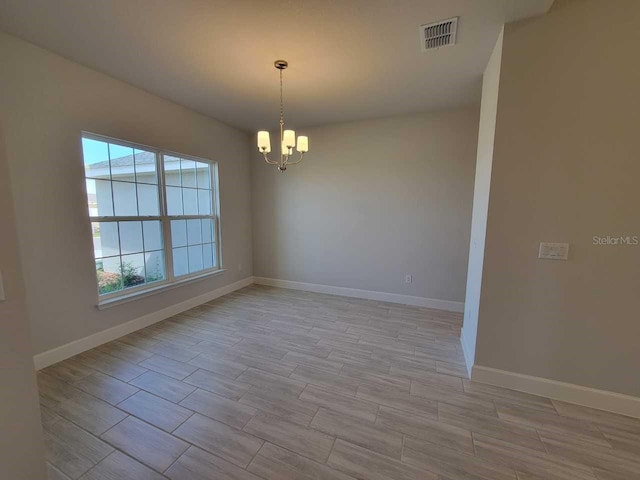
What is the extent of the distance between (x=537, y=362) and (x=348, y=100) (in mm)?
3224

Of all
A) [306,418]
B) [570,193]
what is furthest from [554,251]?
[306,418]

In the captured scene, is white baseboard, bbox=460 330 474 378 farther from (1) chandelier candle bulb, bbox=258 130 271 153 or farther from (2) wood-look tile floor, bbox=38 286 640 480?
(1) chandelier candle bulb, bbox=258 130 271 153

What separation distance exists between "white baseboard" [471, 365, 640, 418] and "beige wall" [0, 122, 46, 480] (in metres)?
2.77

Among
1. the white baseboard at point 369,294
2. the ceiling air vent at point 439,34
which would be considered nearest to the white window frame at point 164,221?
the white baseboard at point 369,294

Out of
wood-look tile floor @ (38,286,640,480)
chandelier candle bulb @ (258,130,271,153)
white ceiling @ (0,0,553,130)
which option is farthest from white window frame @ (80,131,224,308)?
chandelier candle bulb @ (258,130,271,153)

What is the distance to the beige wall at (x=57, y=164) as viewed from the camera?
2047 mm

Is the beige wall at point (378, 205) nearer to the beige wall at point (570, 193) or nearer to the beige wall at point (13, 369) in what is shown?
the beige wall at point (570, 193)

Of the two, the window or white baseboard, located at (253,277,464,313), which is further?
white baseboard, located at (253,277,464,313)

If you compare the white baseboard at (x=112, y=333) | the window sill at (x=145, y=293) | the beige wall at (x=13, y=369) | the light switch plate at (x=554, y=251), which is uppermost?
the light switch plate at (x=554, y=251)

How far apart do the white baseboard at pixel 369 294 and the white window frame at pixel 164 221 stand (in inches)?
42.4

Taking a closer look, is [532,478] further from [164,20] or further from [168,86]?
[168,86]

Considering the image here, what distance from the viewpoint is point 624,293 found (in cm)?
173

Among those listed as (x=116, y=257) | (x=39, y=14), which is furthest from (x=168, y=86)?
(x=116, y=257)

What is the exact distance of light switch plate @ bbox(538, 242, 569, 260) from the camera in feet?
5.96
